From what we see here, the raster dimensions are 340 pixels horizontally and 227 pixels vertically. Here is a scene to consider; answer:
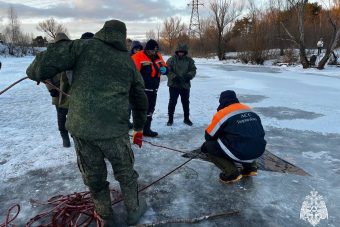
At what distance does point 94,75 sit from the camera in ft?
8.27

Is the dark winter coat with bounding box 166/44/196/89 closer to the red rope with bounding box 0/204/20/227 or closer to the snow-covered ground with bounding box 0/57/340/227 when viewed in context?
the snow-covered ground with bounding box 0/57/340/227

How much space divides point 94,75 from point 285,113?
599cm

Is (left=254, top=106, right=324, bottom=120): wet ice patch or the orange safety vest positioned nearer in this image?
the orange safety vest

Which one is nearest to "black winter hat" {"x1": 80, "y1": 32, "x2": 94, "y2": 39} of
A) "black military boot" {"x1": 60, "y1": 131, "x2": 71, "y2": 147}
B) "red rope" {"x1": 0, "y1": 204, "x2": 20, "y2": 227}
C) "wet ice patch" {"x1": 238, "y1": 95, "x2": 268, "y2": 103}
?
"black military boot" {"x1": 60, "y1": 131, "x2": 71, "y2": 147}

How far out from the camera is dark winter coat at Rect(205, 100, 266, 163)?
11.9 feet

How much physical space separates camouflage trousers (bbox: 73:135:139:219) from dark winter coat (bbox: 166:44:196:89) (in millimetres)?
3589

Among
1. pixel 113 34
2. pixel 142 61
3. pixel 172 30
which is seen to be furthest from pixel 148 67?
pixel 172 30

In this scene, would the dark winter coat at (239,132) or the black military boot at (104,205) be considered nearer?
the black military boot at (104,205)

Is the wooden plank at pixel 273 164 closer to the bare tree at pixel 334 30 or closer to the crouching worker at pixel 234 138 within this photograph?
the crouching worker at pixel 234 138

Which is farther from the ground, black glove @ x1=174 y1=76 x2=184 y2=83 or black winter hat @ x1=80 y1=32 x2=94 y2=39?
black winter hat @ x1=80 y1=32 x2=94 y2=39

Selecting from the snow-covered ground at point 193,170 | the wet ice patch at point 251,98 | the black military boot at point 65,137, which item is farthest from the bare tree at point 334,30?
the black military boot at point 65,137

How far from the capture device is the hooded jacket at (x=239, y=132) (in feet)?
11.9

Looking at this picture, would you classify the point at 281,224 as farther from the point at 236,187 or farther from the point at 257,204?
the point at 236,187

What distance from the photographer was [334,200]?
3.53 metres
